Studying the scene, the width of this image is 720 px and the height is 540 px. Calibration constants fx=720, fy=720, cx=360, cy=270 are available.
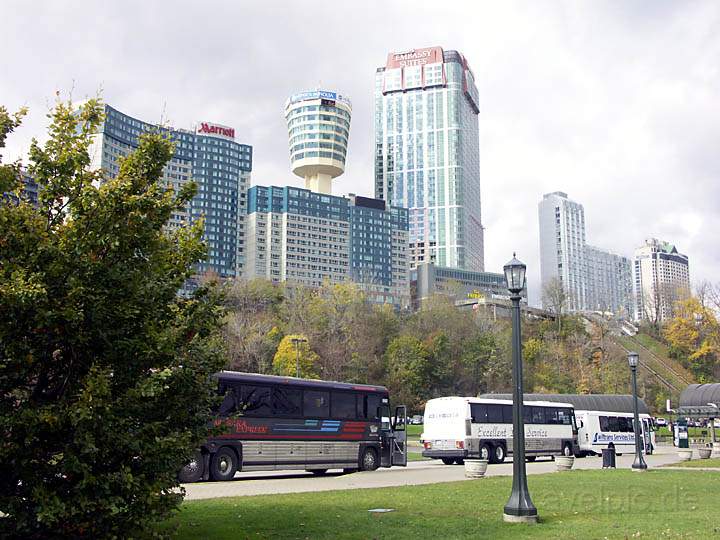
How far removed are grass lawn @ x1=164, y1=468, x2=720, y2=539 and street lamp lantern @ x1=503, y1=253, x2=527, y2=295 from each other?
4.22m

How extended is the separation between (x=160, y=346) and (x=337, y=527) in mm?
4984

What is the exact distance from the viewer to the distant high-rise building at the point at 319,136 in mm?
178875

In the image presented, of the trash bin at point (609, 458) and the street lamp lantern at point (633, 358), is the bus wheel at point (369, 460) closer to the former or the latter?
the trash bin at point (609, 458)

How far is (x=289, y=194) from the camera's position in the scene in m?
177

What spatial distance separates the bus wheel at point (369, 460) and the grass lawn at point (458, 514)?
24.3 feet

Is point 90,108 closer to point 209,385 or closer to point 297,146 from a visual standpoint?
point 209,385

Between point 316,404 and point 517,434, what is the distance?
41.3ft

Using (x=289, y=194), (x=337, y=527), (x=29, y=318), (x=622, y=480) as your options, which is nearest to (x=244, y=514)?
(x=337, y=527)

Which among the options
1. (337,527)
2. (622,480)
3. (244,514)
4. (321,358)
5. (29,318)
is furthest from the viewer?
(321,358)

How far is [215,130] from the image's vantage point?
586ft

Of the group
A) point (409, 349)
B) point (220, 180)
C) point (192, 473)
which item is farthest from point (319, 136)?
point (192, 473)

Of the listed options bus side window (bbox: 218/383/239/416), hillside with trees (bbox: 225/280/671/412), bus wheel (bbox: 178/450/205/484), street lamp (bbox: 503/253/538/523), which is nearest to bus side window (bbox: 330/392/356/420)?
bus side window (bbox: 218/383/239/416)

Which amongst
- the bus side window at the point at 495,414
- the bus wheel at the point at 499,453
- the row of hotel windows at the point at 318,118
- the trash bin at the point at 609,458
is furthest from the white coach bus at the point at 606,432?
the row of hotel windows at the point at 318,118

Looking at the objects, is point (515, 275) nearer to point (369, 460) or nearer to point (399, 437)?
point (369, 460)
